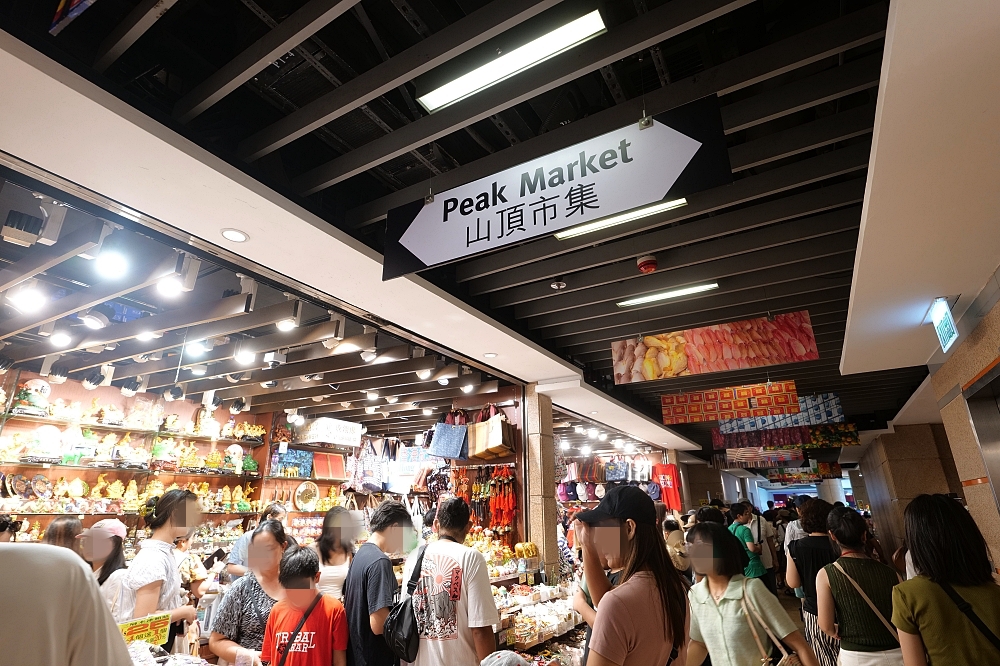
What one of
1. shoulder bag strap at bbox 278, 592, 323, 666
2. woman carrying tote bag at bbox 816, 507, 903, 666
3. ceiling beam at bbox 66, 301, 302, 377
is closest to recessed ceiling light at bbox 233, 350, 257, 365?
ceiling beam at bbox 66, 301, 302, 377

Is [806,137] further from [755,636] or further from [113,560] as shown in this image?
[113,560]

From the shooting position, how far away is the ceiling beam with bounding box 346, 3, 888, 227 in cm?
246

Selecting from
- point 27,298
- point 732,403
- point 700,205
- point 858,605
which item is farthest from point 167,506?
point 732,403

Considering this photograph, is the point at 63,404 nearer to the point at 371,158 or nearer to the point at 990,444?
the point at 371,158

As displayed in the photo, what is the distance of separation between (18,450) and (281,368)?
2.87m

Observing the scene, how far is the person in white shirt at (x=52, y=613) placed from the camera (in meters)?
1.00

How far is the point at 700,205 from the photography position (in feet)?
12.1

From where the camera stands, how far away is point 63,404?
629 centimetres

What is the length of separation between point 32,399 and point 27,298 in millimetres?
2160

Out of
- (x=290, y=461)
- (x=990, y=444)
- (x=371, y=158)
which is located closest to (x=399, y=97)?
(x=371, y=158)

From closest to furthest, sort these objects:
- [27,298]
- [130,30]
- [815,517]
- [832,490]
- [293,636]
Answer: [130,30], [293,636], [27,298], [815,517], [832,490]

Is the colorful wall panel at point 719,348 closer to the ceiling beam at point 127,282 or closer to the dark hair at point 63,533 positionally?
the ceiling beam at point 127,282

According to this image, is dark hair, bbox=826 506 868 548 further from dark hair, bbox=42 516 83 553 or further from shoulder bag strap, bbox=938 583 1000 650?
dark hair, bbox=42 516 83 553

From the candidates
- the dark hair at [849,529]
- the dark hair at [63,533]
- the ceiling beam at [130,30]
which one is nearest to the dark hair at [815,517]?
the dark hair at [849,529]
